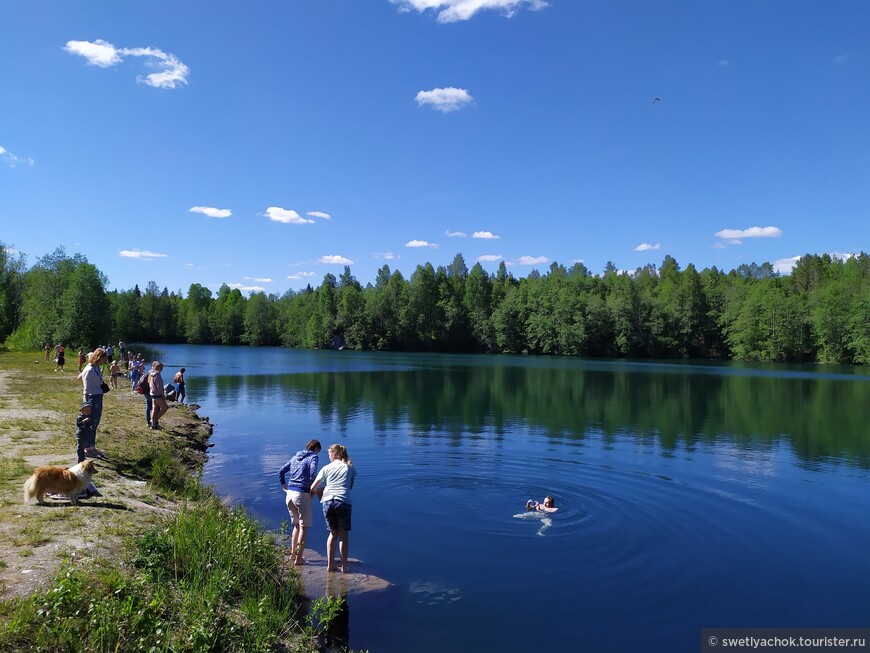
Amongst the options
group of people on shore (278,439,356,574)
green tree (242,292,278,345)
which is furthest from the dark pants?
green tree (242,292,278,345)

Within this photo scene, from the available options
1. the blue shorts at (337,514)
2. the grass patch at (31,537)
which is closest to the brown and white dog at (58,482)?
the grass patch at (31,537)

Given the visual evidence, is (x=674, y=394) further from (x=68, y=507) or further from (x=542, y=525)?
(x=68, y=507)

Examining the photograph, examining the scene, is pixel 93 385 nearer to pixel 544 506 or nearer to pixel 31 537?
pixel 31 537

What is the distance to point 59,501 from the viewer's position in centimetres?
1005

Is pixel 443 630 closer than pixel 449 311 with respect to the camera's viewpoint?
Yes

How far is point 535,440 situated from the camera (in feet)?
80.8

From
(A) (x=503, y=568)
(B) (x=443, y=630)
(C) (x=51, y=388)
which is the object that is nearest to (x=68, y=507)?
(B) (x=443, y=630)

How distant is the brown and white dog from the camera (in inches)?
384

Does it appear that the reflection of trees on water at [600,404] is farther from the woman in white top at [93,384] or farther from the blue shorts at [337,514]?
the blue shorts at [337,514]

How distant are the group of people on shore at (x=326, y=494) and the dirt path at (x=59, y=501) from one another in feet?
7.85

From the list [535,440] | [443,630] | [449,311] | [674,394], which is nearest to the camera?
[443,630]

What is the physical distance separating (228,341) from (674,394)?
138518 mm

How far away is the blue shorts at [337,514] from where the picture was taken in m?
9.79

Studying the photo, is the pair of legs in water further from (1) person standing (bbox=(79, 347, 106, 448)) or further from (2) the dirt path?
(1) person standing (bbox=(79, 347, 106, 448))
